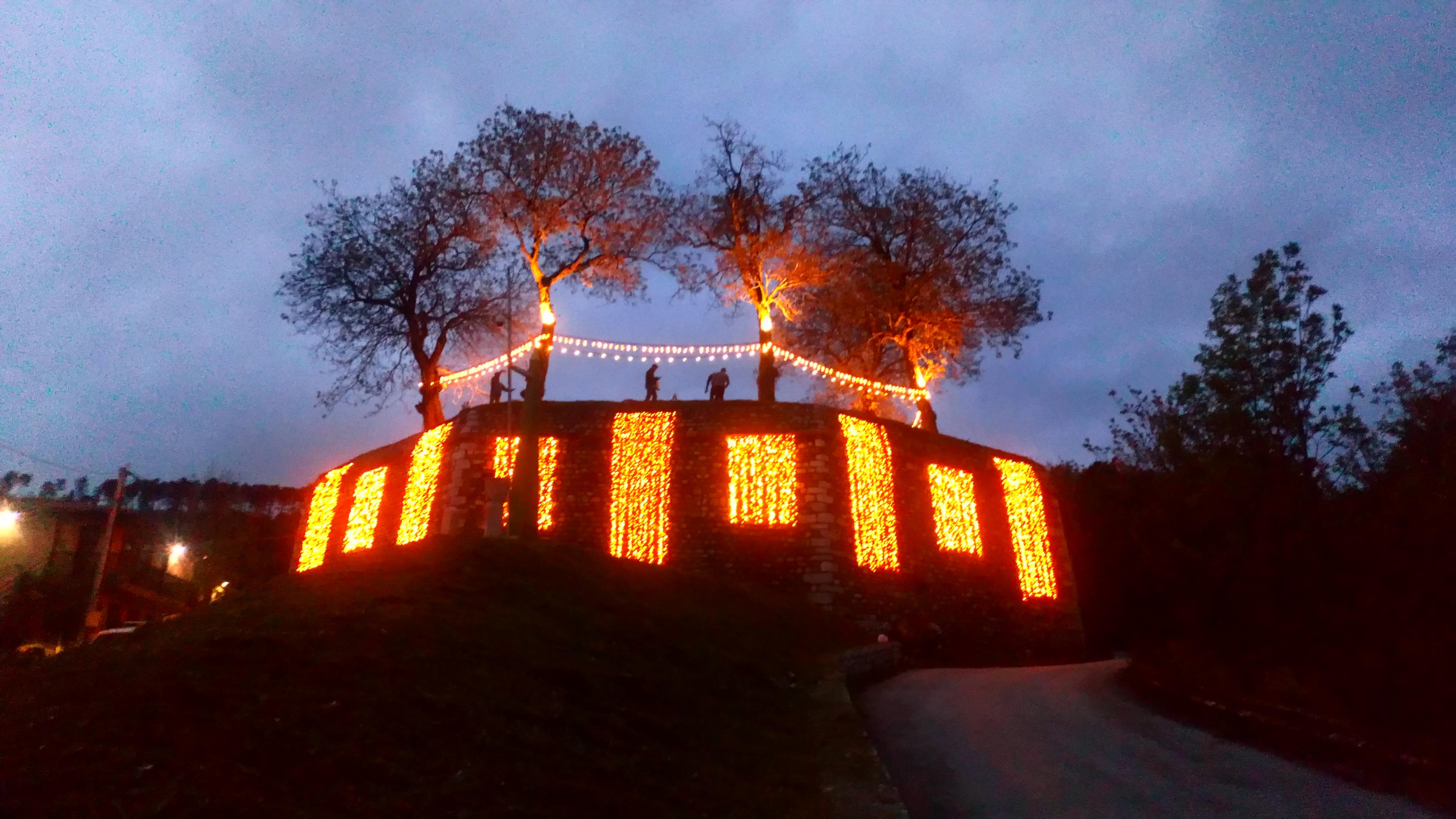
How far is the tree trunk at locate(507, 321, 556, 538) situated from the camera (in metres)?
16.5

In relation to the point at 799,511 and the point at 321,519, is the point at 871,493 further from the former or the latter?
the point at 321,519

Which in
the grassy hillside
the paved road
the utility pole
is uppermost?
the utility pole

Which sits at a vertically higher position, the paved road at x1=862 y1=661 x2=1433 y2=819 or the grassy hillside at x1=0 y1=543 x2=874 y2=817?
the grassy hillside at x1=0 y1=543 x2=874 y2=817

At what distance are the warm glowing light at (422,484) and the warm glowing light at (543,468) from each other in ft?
5.23

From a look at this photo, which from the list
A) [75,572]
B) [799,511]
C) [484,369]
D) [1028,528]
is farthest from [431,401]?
[75,572]

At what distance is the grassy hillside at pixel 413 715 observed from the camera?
454 centimetres

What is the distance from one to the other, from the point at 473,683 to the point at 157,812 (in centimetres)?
315

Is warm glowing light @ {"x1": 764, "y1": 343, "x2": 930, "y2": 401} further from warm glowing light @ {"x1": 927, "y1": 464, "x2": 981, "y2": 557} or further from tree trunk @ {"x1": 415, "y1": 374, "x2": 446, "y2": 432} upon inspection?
tree trunk @ {"x1": 415, "y1": 374, "x2": 446, "y2": 432}

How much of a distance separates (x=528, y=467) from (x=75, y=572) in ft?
92.6

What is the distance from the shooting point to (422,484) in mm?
20891

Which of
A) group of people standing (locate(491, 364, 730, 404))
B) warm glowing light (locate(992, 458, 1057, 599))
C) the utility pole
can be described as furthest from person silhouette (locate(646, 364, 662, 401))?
the utility pole

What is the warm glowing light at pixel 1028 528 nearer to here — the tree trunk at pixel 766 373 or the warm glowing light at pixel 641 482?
the tree trunk at pixel 766 373

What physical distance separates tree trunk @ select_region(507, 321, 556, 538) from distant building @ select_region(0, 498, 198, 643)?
60.3 ft

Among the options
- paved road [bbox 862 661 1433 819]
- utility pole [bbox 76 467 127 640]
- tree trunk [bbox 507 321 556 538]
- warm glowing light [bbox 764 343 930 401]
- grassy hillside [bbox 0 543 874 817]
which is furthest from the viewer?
utility pole [bbox 76 467 127 640]
